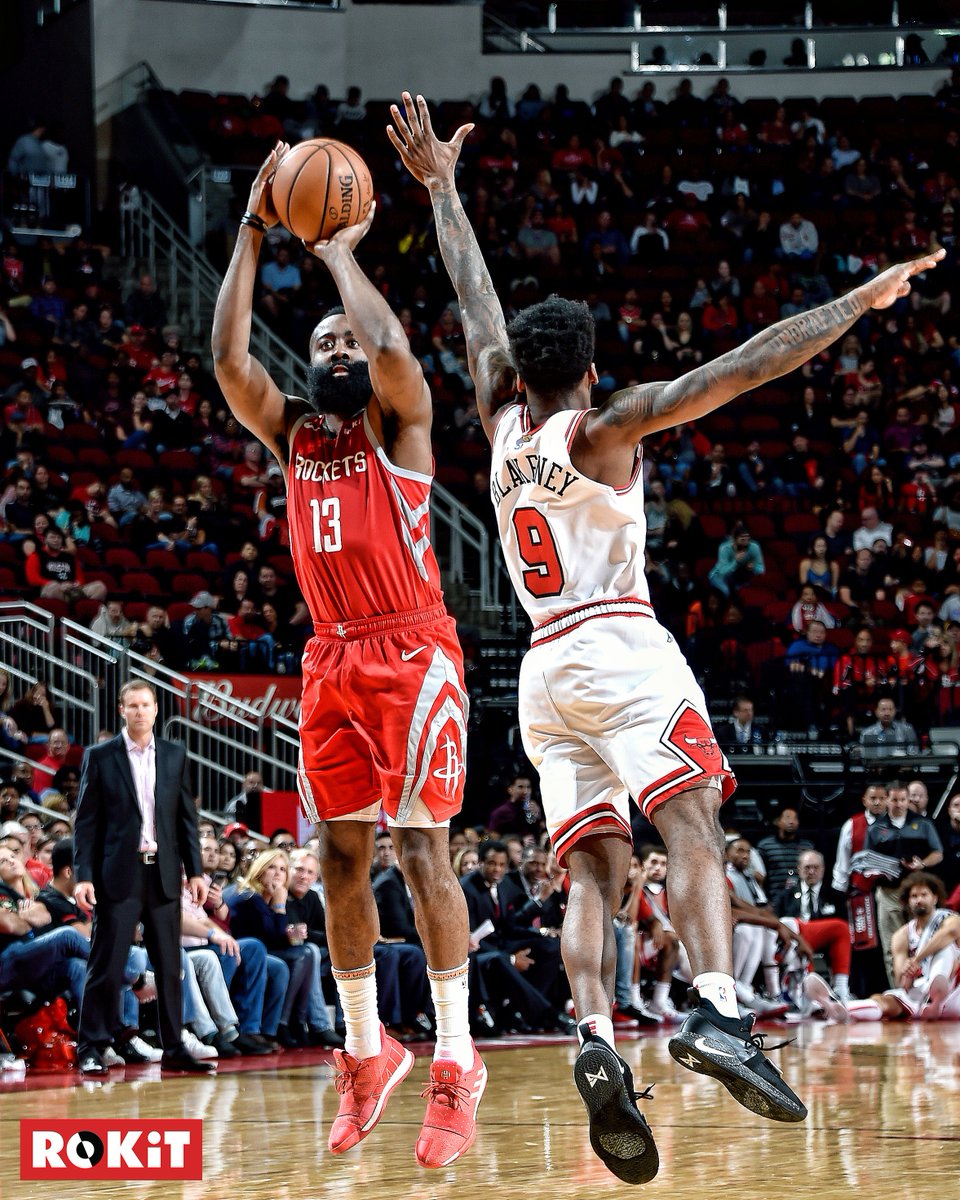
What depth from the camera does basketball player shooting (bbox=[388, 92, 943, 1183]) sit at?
4.48m

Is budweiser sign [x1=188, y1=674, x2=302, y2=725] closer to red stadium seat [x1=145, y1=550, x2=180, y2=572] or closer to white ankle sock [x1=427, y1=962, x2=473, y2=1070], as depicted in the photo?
red stadium seat [x1=145, y1=550, x2=180, y2=572]

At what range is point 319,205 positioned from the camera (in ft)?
17.3

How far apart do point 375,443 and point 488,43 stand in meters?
20.4

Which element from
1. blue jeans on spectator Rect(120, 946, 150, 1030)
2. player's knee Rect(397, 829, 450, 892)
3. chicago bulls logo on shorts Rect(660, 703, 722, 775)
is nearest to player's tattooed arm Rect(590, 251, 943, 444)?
chicago bulls logo on shorts Rect(660, 703, 722, 775)

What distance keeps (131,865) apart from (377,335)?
4842 mm

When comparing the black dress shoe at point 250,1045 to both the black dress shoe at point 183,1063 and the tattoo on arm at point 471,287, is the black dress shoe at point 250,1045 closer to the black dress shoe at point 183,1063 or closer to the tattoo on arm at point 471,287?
the black dress shoe at point 183,1063

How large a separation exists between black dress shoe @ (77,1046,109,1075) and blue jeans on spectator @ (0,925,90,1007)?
322 mm

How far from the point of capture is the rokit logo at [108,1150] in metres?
4.22

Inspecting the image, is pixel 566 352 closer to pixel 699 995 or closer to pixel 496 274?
pixel 699 995

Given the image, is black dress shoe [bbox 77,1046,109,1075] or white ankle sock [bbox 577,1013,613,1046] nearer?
white ankle sock [bbox 577,1013,613,1046]

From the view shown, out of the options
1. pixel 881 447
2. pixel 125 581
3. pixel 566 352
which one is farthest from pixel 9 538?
pixel 566 352

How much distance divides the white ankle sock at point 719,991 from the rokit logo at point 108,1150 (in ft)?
4.44

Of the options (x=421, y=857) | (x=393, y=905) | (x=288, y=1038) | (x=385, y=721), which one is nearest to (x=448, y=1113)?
(x=421, y=857)

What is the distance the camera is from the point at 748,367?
4488 mm
